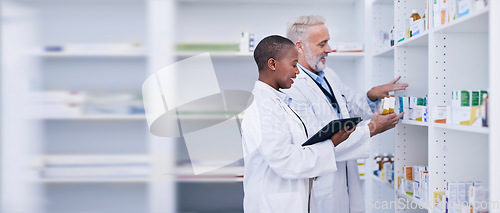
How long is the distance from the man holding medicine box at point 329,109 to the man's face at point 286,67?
32 cm

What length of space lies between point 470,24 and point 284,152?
87 centimetres

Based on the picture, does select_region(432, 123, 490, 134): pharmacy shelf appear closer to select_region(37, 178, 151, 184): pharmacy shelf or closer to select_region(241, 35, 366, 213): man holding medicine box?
select_region(241, 35, 366, 213): man holding medicine box

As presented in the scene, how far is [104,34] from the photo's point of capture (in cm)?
342

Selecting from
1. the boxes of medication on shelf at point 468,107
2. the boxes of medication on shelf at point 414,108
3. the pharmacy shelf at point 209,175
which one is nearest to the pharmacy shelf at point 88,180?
the pharmacy shelf at point 209,175

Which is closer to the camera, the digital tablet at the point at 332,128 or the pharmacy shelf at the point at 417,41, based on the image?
the digital tablet at the point at 332,128

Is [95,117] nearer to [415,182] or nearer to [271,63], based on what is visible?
[271,63]

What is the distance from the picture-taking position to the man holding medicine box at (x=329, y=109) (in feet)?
6.40

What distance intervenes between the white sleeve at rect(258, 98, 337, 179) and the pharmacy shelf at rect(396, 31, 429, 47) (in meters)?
0.67

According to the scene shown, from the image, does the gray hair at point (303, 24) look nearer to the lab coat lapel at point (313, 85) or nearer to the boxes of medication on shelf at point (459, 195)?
the lab coat lapel at point (313, 85)

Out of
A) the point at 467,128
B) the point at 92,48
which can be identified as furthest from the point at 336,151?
the point at 92,48

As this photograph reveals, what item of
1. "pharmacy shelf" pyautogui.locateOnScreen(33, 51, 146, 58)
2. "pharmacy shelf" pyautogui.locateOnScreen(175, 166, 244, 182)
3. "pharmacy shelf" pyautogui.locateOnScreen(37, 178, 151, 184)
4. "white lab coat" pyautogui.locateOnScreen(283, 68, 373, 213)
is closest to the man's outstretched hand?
"white lab coat" pyautogui.locateOnScreen(283, 68, 373, 213)

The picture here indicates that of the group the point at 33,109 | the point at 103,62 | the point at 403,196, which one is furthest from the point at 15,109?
the point at 403,196

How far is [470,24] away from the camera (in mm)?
1518
